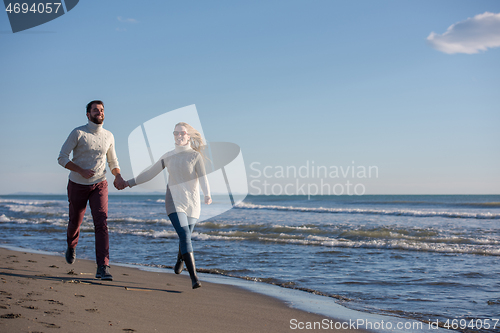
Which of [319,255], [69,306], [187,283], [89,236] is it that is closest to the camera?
[69,306]

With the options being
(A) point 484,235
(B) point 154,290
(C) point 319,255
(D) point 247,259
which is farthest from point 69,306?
(A) point 484,235

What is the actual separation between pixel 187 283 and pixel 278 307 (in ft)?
5.18

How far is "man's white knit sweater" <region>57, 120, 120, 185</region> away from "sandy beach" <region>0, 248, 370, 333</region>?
3.98ft

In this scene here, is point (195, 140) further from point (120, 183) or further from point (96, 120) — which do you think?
point (96, 120)

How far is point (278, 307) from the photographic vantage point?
423 cm

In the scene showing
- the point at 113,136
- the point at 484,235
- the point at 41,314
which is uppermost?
the point at 113,136

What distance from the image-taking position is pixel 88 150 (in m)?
4.24

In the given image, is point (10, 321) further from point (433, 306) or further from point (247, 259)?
point (247, 259)

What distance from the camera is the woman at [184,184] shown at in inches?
167

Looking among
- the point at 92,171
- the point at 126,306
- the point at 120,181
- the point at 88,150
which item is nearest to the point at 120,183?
the point at 120,181

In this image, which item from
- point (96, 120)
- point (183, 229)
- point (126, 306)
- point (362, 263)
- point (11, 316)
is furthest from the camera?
point (362, 263)

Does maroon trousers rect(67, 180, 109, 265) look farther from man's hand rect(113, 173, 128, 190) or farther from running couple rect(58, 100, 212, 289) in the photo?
man's hand rect(113, 173, 128, 190)

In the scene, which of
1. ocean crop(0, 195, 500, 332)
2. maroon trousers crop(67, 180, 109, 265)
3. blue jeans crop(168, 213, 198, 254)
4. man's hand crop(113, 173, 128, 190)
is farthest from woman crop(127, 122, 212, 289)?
A: ocean crop(0, 195, 500, 332)

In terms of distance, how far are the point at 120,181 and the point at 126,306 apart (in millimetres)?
1506
